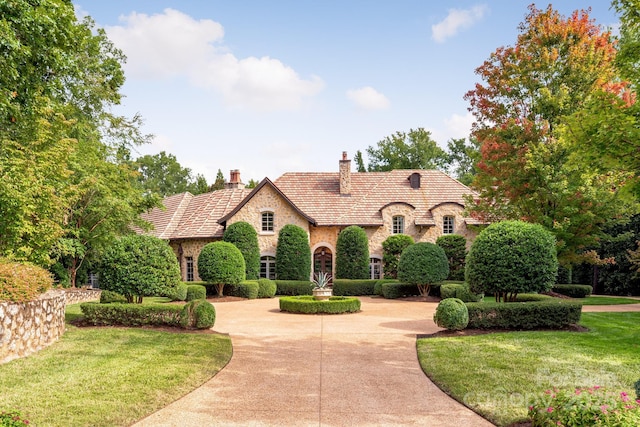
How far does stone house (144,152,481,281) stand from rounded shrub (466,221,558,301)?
13257 mm

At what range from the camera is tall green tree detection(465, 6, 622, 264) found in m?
17.3

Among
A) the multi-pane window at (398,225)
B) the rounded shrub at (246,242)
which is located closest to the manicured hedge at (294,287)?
the rounded shrub at (246,242)

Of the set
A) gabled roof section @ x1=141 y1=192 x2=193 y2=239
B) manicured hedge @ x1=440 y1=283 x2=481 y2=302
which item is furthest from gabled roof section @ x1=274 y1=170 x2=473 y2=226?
manicured hedge @ x1=440 y1=283 x2=481 y2=302

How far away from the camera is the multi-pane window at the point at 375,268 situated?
2831 centimetres

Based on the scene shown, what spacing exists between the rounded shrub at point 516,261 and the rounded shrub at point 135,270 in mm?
9123

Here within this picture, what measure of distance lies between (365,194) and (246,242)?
8638mm

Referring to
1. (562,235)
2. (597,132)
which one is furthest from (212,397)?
(562,235)

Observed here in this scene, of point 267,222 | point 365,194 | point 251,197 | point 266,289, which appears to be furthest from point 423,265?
point 251,197

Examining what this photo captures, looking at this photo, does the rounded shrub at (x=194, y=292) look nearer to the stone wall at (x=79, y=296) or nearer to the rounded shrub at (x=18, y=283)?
the stone wall at (x=79, y=296)

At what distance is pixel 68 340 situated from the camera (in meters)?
10.9

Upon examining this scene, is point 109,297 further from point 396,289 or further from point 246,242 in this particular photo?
point 396,289

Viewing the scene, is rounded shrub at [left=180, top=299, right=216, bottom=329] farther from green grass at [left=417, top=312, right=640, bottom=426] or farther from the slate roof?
the slate roof

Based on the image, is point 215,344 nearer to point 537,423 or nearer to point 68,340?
point 68,340

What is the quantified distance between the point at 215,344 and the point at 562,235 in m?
14.3
